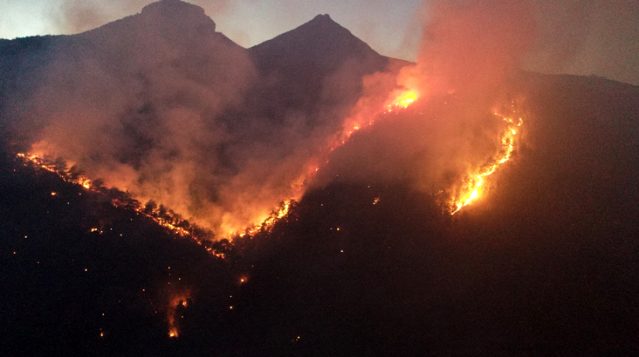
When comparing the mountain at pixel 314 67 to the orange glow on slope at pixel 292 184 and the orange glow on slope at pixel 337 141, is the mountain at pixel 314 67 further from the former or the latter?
the orange glow on slope at pixel 292 184

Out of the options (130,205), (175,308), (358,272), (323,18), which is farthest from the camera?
(323,18)

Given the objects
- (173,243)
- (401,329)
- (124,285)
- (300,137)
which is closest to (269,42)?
(300,137)

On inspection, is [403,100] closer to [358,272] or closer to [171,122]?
[358,272]

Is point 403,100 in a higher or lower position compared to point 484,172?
higher

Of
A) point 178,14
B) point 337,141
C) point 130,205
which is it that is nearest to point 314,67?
point 337,141

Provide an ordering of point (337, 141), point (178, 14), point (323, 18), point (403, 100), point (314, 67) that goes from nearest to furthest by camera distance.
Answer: point (337, 141)
point (403, 100)
point (314, 67)
point (178, 14)
point (323, 18)

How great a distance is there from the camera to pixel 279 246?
20.8 m

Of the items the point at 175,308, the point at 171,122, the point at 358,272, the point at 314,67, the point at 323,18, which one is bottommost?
the point at 175,308

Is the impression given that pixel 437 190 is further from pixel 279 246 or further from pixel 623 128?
pixel 623 128

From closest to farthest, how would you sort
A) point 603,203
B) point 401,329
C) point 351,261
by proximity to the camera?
1. point 401,329
2. point 351,261
3. point 603,203

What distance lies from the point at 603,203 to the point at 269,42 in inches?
1164

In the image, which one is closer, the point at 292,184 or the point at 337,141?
the point at 292,184

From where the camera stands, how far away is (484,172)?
21.8 m

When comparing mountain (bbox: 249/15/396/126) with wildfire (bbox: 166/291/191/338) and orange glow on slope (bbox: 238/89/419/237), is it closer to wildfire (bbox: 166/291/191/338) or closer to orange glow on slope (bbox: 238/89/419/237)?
orange glow on slope (bbox: 238/89/419/237)
